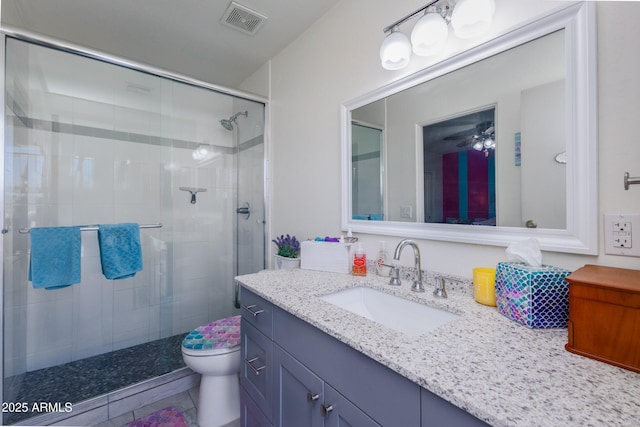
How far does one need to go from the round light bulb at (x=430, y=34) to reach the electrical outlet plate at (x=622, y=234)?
82cm

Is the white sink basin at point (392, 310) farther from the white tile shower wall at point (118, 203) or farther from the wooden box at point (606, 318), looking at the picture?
the white tile shower wall at point (118, 203)

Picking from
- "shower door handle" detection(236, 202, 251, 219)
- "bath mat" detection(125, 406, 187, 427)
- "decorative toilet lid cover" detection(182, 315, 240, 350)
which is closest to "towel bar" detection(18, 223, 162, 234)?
"shower door handle" detection(236, 202, 251, 219)

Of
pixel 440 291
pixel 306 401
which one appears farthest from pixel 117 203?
pixel 440 291

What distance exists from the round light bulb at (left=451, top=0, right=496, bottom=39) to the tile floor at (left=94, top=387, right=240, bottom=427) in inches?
83.2

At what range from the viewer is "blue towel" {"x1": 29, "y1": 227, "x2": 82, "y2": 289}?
1.44m

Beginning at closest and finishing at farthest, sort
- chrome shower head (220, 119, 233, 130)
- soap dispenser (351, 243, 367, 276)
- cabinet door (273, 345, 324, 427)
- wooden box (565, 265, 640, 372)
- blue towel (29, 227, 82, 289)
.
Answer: wooden box (565, 265, 640, 372)
cabinet door (273, 345, 324, 427)
soap dispenser (351, 243, 367, 276)
blue towel (29, 227, 82, 289)
chrome shower head (220, 119, 233, 130)

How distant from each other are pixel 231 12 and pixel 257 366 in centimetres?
196

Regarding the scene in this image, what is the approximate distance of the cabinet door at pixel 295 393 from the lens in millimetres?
808

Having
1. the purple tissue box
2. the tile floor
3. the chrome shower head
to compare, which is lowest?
the tile floor

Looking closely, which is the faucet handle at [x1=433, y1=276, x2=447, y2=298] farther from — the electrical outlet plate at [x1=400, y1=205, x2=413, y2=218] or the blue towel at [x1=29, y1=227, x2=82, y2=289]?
the blue towel at [x1=29, y1=227, x2=82, y2=289]

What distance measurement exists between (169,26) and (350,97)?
4.38 ft

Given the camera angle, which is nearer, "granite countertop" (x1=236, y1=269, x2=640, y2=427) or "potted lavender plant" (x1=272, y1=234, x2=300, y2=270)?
"granite countertop" (x1=236, y1=269, x2=640, y2=427)

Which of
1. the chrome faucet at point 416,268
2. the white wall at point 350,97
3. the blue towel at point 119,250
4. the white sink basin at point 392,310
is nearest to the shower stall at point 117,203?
the blue towel at point 119,250

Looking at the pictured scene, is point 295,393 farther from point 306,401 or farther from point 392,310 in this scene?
point 392,310
